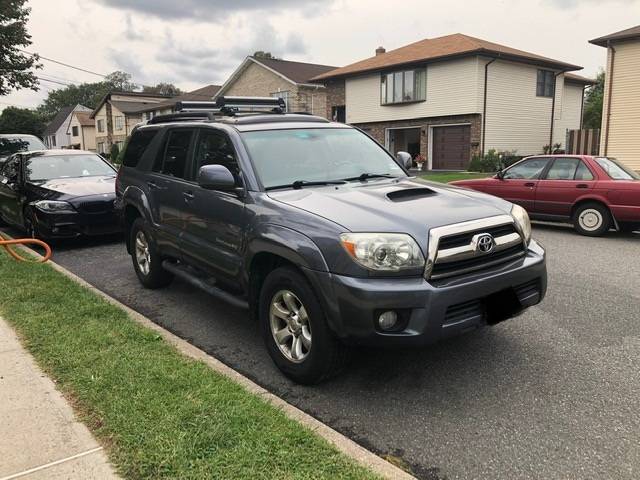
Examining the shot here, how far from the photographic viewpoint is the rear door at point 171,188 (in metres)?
5.35

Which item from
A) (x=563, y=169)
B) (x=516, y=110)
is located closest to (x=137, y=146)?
(x=563, y=169)

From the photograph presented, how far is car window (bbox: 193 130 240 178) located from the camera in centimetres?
465

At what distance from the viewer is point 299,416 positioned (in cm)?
332

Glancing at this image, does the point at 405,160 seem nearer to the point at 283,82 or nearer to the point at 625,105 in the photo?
the point at 625,105

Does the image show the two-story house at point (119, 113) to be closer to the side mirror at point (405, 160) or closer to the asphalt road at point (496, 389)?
the side mirror at point (405, 160)

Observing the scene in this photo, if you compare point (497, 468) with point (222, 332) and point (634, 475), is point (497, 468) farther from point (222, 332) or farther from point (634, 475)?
point (222, 332)

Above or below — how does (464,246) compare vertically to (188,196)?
below

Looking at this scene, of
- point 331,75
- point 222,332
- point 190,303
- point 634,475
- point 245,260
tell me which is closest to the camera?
point 634,475

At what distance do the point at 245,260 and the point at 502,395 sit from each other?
2.07 m

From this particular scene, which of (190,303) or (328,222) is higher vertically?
(328,222)

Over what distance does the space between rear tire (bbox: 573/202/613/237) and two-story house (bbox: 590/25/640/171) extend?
13642mm

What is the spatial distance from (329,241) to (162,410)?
1.44m

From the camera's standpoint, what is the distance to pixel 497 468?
2.90 meters

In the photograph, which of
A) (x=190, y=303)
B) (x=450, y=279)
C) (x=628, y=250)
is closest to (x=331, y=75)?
(x=628, y=250)
